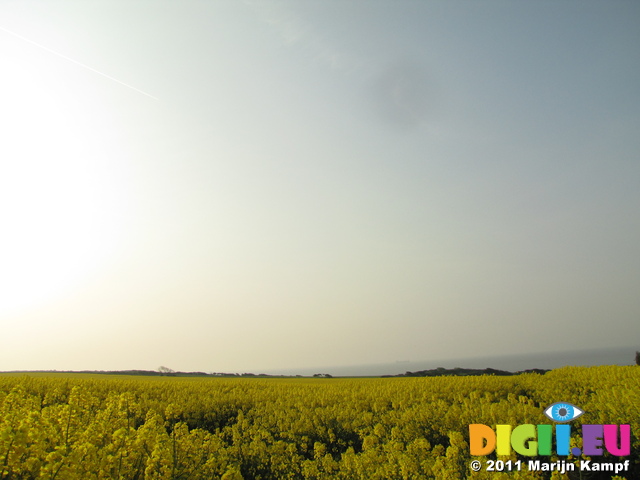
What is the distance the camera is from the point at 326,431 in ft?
36.8

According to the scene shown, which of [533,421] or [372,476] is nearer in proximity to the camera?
[372,476]

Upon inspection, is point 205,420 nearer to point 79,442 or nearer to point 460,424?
point 460,424

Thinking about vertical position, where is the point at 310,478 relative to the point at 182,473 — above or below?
below

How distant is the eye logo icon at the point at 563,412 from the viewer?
386 inches

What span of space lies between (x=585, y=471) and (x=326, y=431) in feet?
20.3

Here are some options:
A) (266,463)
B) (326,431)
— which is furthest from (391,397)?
(266,463)

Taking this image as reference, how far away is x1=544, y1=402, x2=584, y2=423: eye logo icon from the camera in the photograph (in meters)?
9.82
